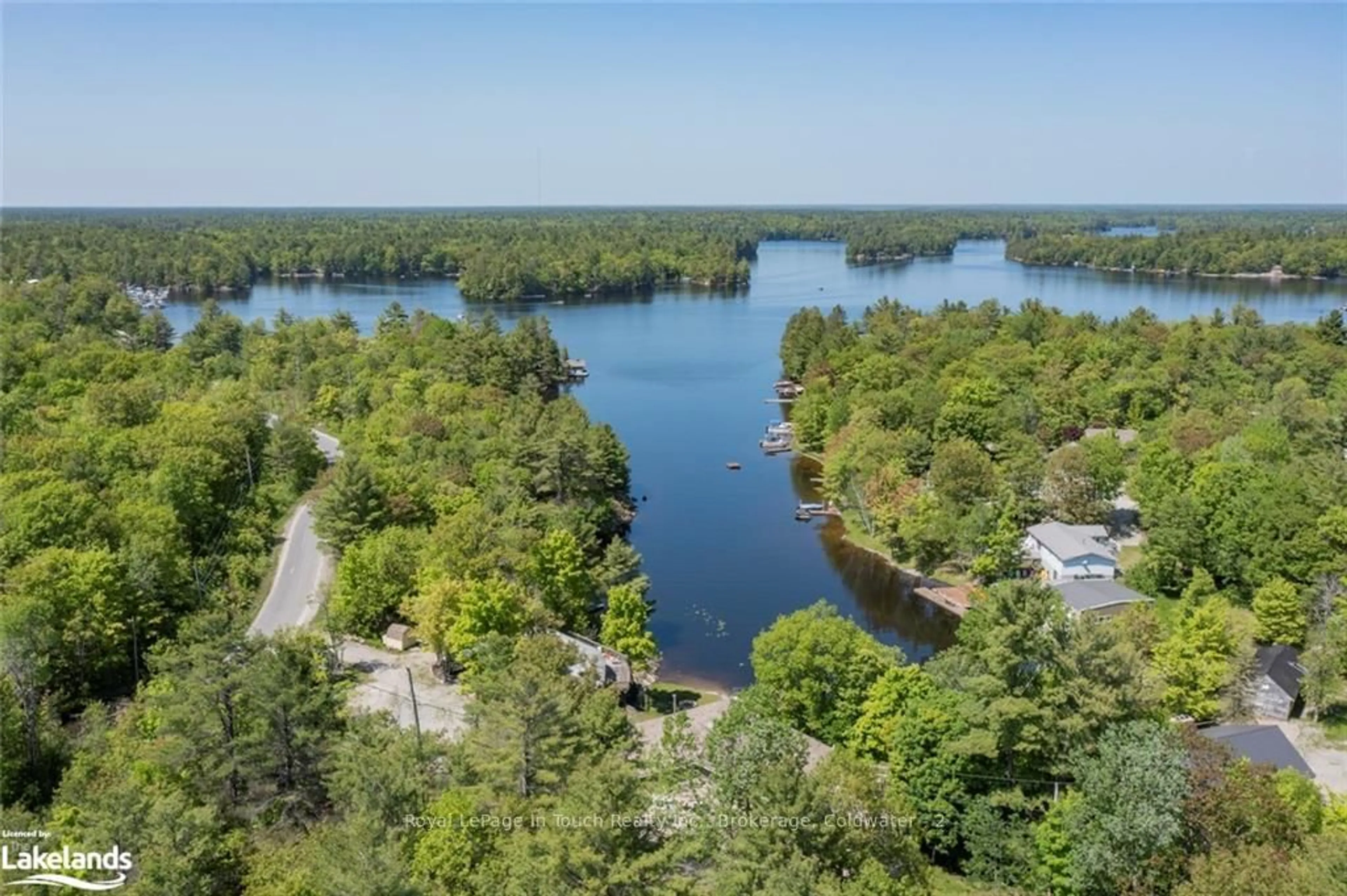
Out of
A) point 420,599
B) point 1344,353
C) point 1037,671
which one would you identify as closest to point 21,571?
point 420,599

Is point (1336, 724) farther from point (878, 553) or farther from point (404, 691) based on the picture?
point (404, 691)

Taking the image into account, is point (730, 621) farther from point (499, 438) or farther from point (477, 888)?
point (477, 888)

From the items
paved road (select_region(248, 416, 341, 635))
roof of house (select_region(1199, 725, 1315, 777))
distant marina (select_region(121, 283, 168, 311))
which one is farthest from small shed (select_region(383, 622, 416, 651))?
distant marina (select_region(121, 283, 168, 311))

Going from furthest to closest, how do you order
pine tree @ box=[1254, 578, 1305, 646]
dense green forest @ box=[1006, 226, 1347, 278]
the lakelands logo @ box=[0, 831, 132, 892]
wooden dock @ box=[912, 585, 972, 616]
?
dense green forest @ box=[1006, 226, 1347, 278] < wooden dock @ box=[912, 585, 972, 616] < pine tree @ box=[1254, 578, 1305, 646] < the lakelands logo @ box=[0, 831, 132, 892]

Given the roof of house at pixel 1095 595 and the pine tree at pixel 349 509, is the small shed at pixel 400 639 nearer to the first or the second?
the pine tree at pixel 349 509

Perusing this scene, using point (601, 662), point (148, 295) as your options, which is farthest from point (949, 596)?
point (148, 295)

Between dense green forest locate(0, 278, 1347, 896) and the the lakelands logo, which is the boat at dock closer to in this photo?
dense green forest locate(0, 278, 1347, 896)
